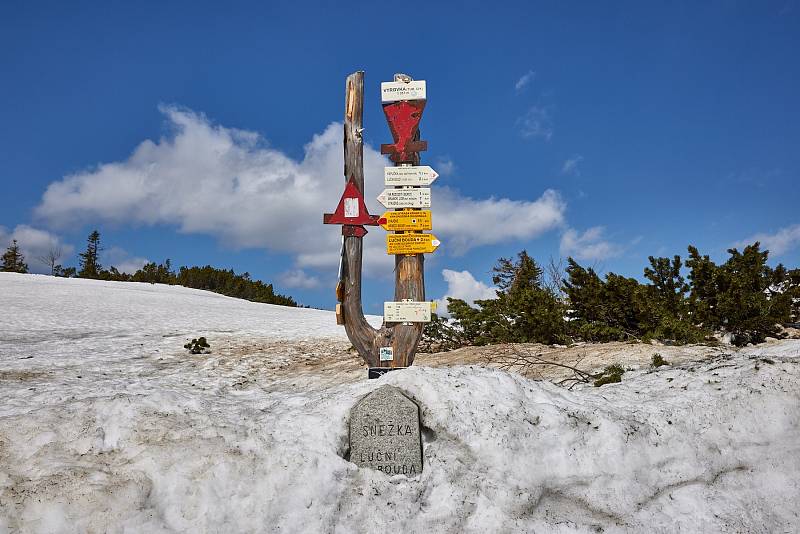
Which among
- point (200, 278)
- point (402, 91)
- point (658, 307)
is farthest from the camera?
point (200, 278)

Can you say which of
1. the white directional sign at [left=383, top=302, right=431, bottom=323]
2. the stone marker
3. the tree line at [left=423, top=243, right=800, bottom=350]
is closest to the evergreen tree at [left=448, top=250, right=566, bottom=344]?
the tree line at [left=423, top=243, right=800, bottom=350]

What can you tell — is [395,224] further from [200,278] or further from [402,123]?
[200,278]

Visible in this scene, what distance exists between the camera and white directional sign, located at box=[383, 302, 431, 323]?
25.1ft

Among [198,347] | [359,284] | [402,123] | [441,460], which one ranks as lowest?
[441,460]

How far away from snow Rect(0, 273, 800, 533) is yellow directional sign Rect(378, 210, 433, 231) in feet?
9.93

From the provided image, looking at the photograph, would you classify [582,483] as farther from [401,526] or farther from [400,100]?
[400,100]

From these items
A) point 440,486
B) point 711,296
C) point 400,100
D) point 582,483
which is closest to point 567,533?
point 582,483

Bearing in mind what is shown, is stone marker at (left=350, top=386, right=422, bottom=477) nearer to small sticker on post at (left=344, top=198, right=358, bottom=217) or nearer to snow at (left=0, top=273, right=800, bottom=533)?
snow at (left=0, top=273, right=800, bottom=533)

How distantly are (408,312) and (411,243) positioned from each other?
1.03 m

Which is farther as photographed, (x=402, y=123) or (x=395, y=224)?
(x=402, y=123)

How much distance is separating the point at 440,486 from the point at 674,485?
2.02 meters

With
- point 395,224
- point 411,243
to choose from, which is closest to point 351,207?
point 395,224

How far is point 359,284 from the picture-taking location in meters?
7.91

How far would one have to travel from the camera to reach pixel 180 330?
1616 centimetres
